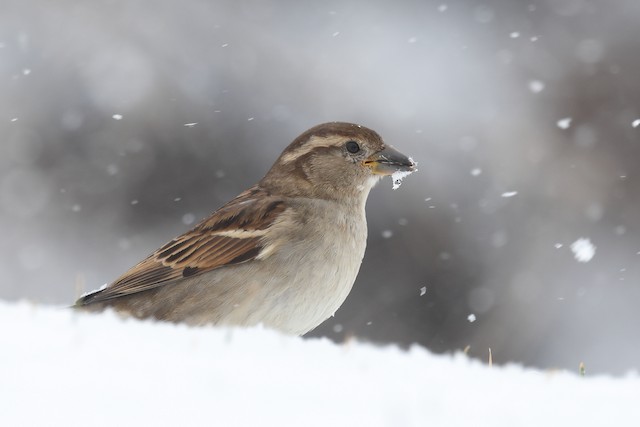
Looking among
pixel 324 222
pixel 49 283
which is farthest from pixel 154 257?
pixel 49 283

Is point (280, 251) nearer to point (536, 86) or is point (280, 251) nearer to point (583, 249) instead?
point (583, 249)

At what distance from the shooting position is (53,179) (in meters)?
8.27

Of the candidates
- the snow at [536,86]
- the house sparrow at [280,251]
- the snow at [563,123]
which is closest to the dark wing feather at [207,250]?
the house sparrow at [280,251]

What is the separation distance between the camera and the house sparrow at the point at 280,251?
4234 millimetres

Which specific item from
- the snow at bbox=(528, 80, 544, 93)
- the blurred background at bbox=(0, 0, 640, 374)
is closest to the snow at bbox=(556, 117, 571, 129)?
the blurred background at bbox=(0, 0, 640, 374)

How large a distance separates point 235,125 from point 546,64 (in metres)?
3.19

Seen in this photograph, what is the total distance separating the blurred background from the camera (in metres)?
8.02

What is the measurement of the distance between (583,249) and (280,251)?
477cm

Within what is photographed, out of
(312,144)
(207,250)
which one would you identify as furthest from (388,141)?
(207,250)

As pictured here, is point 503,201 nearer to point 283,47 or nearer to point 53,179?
point 283,47

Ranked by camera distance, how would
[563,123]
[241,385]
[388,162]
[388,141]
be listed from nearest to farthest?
[241,385]
[388,162]
[388,141]
[563,123]

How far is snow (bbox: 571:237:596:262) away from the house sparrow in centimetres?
407

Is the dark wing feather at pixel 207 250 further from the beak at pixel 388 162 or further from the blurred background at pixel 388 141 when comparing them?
the blurred background at pixel 388 141

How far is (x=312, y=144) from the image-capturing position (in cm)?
492
